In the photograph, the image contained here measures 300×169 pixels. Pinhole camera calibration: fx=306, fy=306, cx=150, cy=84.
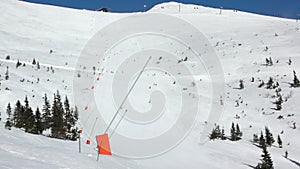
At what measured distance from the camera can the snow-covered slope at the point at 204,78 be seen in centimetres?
690

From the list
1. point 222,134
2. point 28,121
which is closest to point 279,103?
point 222,134

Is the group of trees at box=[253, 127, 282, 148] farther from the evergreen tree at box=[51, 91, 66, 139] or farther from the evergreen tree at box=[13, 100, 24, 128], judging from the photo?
the evergreen tree at box=[13, 100, 24, 128]

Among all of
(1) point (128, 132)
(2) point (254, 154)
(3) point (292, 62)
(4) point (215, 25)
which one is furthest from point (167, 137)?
(4) point (215, 25)

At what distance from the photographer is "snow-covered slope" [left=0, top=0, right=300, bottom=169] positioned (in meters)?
6.90

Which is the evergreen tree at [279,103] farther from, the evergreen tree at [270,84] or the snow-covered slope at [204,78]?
the evergreen tree at [270,84]

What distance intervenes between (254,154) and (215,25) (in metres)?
42.3

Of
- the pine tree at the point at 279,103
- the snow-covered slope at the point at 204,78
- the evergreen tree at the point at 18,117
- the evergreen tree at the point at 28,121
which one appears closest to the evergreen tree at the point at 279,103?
the pine tree at the point at 279,103

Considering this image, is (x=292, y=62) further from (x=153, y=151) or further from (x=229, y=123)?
(x=153, y=151)

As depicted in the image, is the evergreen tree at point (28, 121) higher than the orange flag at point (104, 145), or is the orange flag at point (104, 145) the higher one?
the evergreen tree at point (28, 121)

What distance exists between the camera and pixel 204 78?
28125 mm

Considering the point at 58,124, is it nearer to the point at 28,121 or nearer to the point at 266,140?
the point at 28,121

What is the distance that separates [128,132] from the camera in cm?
1229

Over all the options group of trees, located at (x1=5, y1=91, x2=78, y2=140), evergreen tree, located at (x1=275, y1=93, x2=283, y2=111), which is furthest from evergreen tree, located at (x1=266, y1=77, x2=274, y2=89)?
group of trees, located at (x1=5, y1=91, x2=78, y2=140)

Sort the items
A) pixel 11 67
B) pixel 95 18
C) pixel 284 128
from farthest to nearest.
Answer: pixel 95 18 → pixel 11 67 → pixel 284 128
